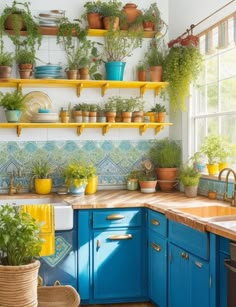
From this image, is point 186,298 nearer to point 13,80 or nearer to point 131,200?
point 131,200

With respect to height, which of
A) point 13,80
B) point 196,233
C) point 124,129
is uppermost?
point 13,80

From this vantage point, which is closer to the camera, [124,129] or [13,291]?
[13,291]

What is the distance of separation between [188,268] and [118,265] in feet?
3.43

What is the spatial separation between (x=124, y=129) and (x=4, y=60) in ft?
4.57

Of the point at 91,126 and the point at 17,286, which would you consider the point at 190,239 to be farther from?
the point at 91,126

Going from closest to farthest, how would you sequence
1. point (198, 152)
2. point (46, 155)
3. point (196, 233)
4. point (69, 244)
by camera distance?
point (196, 233), point (69, 244), point (198, 152), point (46, 155)

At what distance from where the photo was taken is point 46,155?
4.96 metres

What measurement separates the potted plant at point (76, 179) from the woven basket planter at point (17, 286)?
121 inches

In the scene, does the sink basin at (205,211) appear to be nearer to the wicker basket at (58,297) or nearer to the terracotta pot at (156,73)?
the terracotta pot at (156,73)

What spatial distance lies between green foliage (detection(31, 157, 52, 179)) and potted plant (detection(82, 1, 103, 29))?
1429 millimetres

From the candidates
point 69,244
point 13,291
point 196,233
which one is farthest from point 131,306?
point 13,291

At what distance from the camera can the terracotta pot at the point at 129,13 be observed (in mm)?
5039

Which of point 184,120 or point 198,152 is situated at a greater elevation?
point 184,120

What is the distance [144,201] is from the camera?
14.1 ft
